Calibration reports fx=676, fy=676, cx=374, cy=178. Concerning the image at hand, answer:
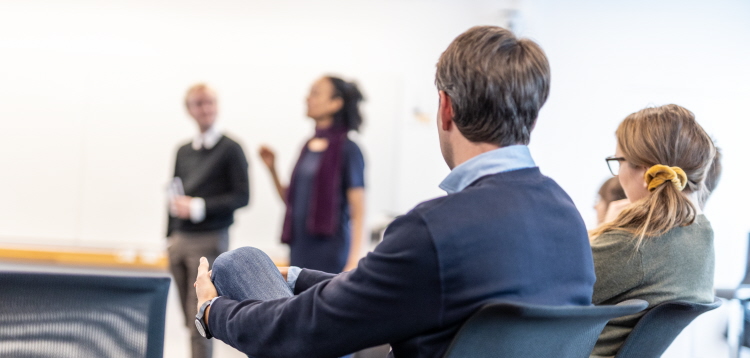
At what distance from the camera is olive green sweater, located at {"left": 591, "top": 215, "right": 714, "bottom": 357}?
4.69 ft

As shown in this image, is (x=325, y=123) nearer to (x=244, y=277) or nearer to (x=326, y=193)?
(x=326, y=193)

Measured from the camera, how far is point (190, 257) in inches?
120

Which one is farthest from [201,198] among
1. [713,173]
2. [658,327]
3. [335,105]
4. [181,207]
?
[658,327]

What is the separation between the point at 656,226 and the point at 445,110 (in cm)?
66

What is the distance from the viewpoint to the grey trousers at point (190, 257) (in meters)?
3.04

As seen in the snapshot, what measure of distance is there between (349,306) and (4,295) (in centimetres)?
58

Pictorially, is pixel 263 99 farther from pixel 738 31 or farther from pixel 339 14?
pixel 738 31

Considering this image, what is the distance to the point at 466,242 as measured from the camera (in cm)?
91

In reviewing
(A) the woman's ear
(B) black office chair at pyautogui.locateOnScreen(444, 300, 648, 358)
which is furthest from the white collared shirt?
(B) black office chair at pyautogui.locateOnScreen(444, 300, 648, 358)

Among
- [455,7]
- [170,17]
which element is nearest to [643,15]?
[455,7]

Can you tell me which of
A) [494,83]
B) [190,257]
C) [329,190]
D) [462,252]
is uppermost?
[494,83]

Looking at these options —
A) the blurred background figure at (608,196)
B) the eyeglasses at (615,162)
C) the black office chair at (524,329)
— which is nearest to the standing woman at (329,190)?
the blurred background figure at (608,196)

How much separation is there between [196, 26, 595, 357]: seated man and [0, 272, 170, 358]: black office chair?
0.10 meters

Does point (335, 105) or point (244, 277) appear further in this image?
point (335, 105)
